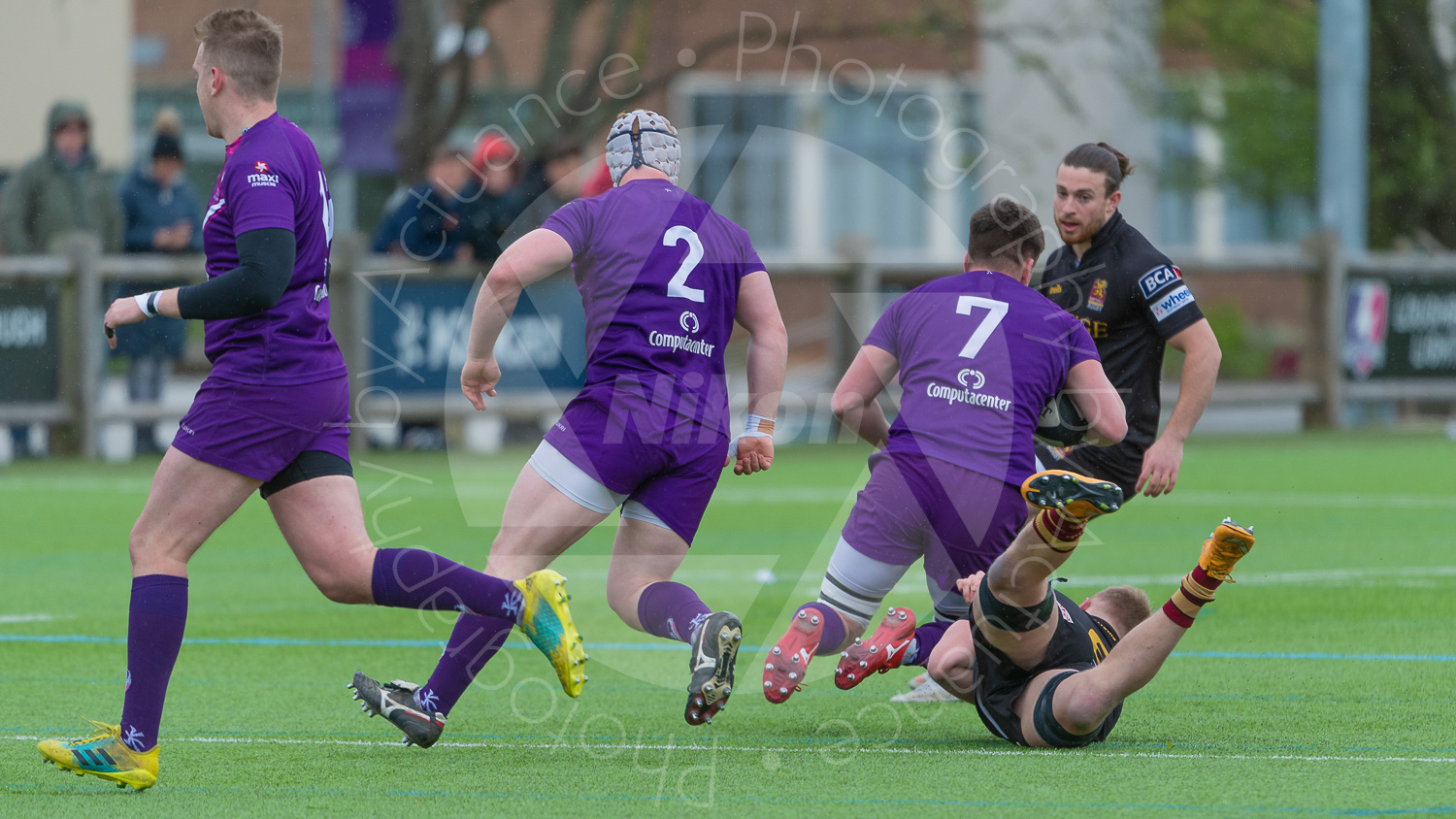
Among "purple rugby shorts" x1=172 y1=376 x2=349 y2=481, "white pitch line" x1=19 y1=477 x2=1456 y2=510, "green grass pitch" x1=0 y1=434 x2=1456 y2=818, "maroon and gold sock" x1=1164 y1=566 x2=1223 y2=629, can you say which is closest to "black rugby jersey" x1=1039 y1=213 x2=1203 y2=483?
"green grass pitch" x1=0 y1=434 x2=1456 y2=818

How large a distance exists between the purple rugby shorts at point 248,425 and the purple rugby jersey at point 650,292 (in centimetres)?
96

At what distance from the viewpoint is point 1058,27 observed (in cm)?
2462

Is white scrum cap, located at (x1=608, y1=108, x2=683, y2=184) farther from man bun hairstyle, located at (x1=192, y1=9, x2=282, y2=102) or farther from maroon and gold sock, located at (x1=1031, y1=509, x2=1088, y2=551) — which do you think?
maroon and gold sock, located at (x1=1031, y1=509, x2=1088, y2=551)

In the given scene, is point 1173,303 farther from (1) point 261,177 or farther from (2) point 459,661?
(1) point 261,177

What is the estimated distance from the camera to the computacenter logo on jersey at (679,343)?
19.3ft

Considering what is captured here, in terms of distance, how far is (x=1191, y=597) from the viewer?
216 inches

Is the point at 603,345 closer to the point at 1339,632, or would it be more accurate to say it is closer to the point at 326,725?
the point at 326,725

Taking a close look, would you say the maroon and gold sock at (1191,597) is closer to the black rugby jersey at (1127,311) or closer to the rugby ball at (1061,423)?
the rugby ball at (1061,423)

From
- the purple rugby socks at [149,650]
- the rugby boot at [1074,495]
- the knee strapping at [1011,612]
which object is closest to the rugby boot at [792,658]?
the knee strapping at [1011,612]

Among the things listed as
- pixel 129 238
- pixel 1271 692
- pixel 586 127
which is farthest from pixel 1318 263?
pixel 1271 692

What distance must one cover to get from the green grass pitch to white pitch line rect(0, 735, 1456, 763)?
2cm

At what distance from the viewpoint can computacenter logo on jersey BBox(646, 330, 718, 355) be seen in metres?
5.89

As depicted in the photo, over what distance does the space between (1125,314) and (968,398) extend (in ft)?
4.29

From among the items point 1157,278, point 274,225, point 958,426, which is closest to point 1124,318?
point 1157,278
